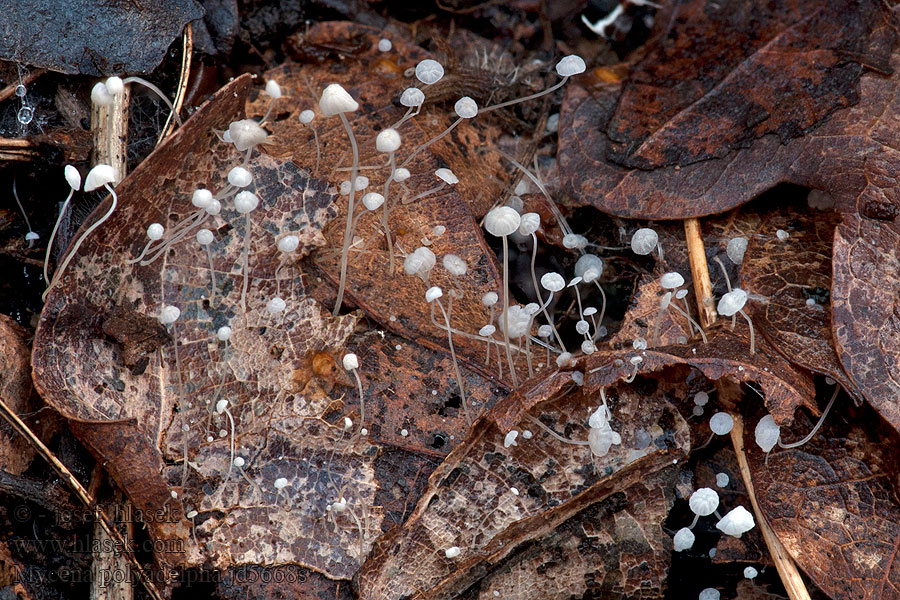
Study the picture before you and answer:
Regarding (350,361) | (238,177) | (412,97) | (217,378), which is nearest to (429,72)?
(412,97)

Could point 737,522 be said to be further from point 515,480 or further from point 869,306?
point 869,306

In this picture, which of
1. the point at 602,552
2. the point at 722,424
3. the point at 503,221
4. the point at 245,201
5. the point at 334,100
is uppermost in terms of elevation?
the point at 334,100

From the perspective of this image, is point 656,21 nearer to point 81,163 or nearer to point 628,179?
point 628,179

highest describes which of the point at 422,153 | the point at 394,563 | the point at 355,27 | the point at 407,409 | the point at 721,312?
the point at 355,27

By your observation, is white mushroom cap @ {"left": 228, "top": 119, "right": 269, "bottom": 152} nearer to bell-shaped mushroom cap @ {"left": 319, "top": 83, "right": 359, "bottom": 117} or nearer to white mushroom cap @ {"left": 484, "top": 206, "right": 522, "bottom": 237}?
bell-shaped mushroom cap @ {"left": 319, "top": 83, "right": 359, "bottom": 117}

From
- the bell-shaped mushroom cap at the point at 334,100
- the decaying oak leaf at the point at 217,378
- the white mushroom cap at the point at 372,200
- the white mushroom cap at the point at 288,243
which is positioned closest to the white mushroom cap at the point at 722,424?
the decaying oak leaf at the point at 217,378

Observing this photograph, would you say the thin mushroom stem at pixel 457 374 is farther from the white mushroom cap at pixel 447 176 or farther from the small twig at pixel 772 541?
the small twig at pixel 772 541

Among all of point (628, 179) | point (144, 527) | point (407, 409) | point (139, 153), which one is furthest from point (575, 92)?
point (144, 527)

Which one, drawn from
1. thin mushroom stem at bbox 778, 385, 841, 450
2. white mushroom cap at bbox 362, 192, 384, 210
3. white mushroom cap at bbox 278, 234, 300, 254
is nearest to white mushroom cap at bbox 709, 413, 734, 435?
thin mushroom stem at bbox 778, 385, 841, 450
